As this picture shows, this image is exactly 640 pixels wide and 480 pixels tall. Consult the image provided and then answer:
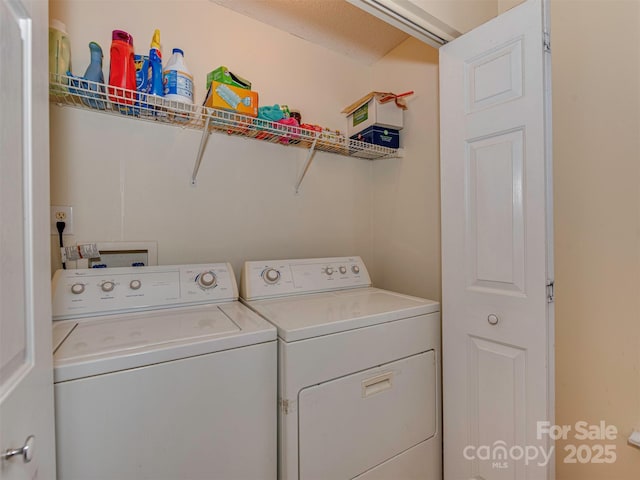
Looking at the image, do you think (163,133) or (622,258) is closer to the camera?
(622,258)

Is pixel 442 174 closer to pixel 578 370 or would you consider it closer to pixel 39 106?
pixel 578 370

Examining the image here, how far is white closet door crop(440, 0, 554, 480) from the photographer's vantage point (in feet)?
3.64

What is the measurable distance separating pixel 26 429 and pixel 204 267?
906mm

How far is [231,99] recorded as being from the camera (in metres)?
1.36

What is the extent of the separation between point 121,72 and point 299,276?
47.4 inches

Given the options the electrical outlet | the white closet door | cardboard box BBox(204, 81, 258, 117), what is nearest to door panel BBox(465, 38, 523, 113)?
the white closet door

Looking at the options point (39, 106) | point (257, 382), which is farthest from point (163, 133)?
point (257, 382)

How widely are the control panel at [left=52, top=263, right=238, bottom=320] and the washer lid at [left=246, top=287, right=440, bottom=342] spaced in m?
0.21

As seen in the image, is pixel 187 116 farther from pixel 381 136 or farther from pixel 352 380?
pixel 352 380

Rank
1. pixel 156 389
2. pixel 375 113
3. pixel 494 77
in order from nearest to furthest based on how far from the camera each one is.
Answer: pixel 156 389, pixel 494 77, pixel 375 113

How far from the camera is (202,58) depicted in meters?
1.62

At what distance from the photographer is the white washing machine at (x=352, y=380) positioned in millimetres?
1045

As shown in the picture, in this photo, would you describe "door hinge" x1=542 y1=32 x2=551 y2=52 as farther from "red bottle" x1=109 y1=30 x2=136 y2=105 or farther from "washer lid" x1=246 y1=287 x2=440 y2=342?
"red bottle" x1=109 y1=30 x2=136 y2=105

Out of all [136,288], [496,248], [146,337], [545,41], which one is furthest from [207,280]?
[545,41]
